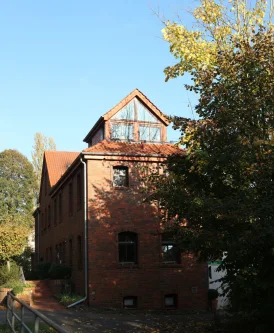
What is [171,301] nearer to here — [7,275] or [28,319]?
[7,275]

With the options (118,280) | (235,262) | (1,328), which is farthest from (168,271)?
(1,328)

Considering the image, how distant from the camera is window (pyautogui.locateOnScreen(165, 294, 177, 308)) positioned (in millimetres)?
21789

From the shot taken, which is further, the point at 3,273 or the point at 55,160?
the point at 55,160

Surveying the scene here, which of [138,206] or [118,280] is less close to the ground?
[138,206]

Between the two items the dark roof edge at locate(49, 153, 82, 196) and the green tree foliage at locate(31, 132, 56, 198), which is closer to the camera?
the dark roof edge at locate(49, 153, 82, 196)

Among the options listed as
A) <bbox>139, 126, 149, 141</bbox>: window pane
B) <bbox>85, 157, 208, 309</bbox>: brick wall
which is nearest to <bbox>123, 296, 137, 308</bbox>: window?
<bbox>85, 157, 208, 309</bbox>: brick wall

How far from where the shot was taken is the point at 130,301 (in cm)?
2122

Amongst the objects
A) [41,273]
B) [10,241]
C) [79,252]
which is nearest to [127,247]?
[79,252]

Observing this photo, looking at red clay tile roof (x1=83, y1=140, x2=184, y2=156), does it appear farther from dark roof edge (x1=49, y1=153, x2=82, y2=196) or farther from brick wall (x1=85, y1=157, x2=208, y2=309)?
dark roof edge (x1=49, y1=153, x2=82, y2=196)

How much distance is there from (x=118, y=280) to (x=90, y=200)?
3723mm

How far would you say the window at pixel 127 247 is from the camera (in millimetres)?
21719

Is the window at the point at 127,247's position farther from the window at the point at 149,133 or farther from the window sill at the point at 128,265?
the window at the point at 149,133

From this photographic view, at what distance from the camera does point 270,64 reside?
12695mm

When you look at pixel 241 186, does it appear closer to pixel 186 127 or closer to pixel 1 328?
pixel 186 127
